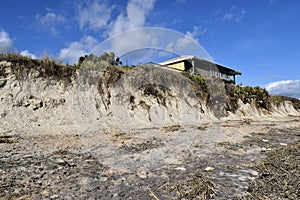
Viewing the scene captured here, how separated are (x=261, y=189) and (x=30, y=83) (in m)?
10.6

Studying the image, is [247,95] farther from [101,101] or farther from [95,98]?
[95,98]

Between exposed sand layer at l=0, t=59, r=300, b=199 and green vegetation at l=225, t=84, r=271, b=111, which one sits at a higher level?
green vegetation at l=225, t=84, r=271, b=111

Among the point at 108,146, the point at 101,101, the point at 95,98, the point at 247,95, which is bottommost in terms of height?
the point at 108,146

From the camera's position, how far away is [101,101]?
12414 mm

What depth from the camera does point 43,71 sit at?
11.1 meters

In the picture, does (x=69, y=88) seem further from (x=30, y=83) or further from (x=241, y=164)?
(x=241, y=164)

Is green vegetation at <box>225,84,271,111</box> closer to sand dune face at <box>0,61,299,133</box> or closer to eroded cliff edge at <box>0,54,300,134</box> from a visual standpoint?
eroded cliff edge at <box>0,54,300,134</box>

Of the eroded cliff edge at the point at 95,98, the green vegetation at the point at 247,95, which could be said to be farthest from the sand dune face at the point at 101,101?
the green vegetation at the point at 247,95

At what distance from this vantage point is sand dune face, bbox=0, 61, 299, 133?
380 inches

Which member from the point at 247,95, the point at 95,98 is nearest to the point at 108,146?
the point at 95,98

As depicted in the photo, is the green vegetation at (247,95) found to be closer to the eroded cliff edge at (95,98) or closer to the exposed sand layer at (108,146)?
the eroded cliff edge at (95,98)

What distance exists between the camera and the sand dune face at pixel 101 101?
31.6 feet

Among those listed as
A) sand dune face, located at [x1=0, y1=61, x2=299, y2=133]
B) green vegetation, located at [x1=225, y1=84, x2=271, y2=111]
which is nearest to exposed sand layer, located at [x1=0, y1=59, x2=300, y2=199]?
sand dune face, located at [x1=0, y1=61, x2=299, y2=133]

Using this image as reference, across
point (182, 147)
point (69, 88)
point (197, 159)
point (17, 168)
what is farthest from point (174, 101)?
point (17, 168)
